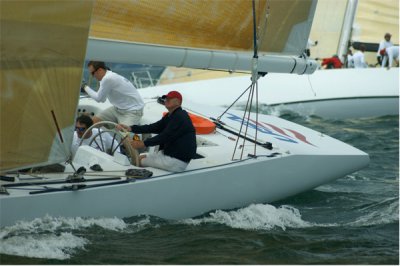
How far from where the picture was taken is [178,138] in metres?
7.36

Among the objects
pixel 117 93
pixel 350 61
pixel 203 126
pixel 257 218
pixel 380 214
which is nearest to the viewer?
pixel 257 218

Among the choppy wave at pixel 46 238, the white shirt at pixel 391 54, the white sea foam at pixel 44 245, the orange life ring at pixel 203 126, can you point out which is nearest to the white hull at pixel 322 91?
the white shirt at pixel 391 54

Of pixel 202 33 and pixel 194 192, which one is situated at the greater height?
pixel 202 33

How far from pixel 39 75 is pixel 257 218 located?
2281 mm

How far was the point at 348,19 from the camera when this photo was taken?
61.6 feet

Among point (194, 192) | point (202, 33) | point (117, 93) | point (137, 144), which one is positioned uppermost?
point (202, 33)

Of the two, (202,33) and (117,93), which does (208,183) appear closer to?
(202,33)

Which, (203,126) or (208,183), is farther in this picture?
(203,126)

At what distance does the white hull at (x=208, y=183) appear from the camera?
6.57 metres

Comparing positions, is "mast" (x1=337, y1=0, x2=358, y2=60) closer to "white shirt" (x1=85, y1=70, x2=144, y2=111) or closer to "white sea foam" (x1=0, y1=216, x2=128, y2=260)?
"white shirt" (x1=85, y1=70, x2=144, y2=111)

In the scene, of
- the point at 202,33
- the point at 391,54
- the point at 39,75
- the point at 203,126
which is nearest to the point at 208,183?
the point at 202,33

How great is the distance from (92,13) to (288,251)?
218 centimetres

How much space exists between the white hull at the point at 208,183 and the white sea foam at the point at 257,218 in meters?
0.10

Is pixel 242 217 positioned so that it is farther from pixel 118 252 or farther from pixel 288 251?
pixel 118 252
